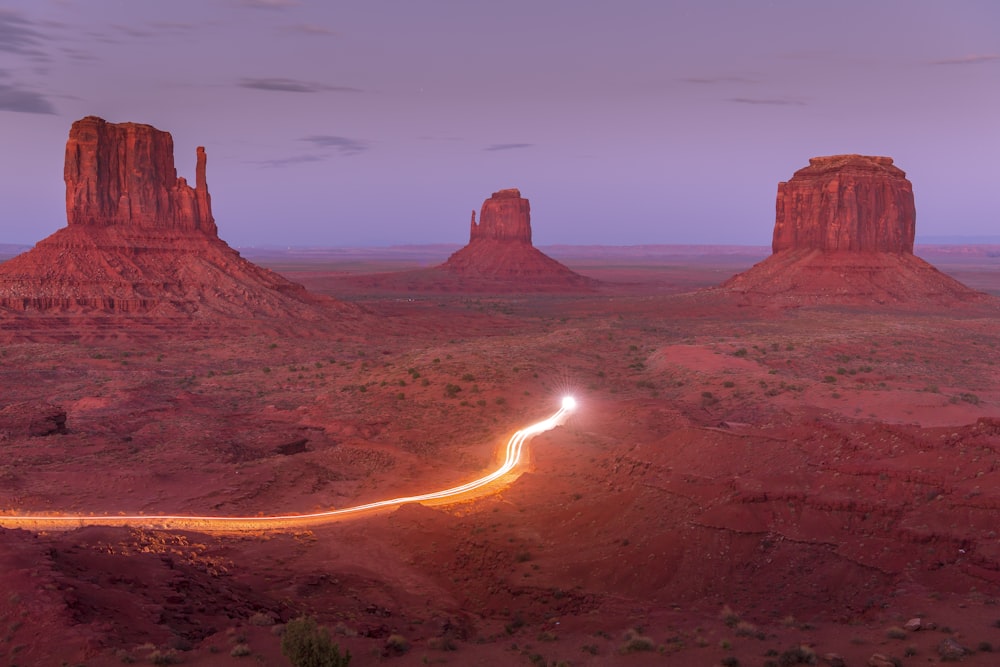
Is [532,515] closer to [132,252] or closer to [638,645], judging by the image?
[638,645]

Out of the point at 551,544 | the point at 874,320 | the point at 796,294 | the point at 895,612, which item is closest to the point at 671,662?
the point at 895,612

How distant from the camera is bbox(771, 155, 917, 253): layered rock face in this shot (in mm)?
85750

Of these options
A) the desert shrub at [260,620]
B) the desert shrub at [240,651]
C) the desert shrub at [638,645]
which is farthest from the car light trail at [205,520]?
the desert shrub at [638,645]

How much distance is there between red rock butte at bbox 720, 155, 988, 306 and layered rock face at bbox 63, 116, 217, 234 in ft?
191

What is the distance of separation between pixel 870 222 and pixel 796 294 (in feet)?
41.8

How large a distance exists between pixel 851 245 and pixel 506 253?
2770 inches

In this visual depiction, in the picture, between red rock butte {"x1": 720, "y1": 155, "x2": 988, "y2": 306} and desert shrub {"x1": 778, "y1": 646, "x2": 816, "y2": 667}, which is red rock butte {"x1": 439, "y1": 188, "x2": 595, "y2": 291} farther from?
desert shrub {"x1": 778, "y1": 646, "x2": 816, "y2": 667}

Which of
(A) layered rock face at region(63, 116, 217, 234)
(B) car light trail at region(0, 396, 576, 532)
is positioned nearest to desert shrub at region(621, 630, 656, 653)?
(B) car light trail at region(0, 396, 576, 532)

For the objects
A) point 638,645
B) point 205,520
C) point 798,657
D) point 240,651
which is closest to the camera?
point 798,657

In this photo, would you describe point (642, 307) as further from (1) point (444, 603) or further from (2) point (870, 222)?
(1) point (444, 603)

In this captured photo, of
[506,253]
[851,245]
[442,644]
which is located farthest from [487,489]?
[506,253]

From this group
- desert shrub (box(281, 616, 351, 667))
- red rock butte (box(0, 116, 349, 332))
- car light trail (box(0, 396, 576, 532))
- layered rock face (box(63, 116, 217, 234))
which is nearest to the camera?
desert shrub (box(281, 616, 351, 667))

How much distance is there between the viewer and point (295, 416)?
35.1 m

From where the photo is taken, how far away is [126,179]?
65375 mm
